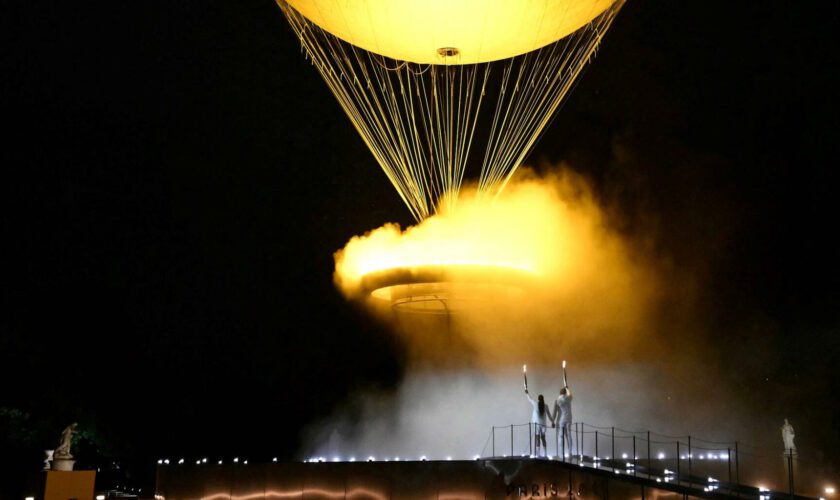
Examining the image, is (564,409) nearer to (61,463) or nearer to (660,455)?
(660,455)

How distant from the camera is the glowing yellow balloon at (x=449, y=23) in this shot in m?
10.3

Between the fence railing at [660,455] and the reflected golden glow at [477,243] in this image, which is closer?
the fence railing at [660,455]

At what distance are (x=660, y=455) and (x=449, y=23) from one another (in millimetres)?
11922

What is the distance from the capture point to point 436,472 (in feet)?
46.3

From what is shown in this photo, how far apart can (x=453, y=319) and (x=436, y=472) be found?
8044 millimetres

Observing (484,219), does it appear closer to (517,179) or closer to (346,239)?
(517,179)

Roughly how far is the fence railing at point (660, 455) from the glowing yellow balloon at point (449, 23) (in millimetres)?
5750

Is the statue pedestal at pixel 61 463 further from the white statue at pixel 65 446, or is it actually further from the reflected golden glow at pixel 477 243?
the reflected golden glow at pixel 477 243

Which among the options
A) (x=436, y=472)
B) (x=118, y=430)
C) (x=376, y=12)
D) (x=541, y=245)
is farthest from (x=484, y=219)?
(x=118, y=430)

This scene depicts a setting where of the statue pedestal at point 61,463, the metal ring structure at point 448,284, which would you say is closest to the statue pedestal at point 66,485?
the statue pedestal at point 61,463

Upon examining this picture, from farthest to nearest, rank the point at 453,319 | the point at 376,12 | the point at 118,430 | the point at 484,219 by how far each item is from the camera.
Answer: the point at 118,430 → the point at 453,319 → the point at 484,219 → the point at 376,12

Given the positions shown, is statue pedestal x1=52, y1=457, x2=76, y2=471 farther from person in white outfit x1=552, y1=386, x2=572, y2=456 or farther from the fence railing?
person in white outfit x1=552, y1=386, x2=572, y2=456

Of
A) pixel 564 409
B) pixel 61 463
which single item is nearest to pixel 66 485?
pixel 61 463

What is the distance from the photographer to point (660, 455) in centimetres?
1797
